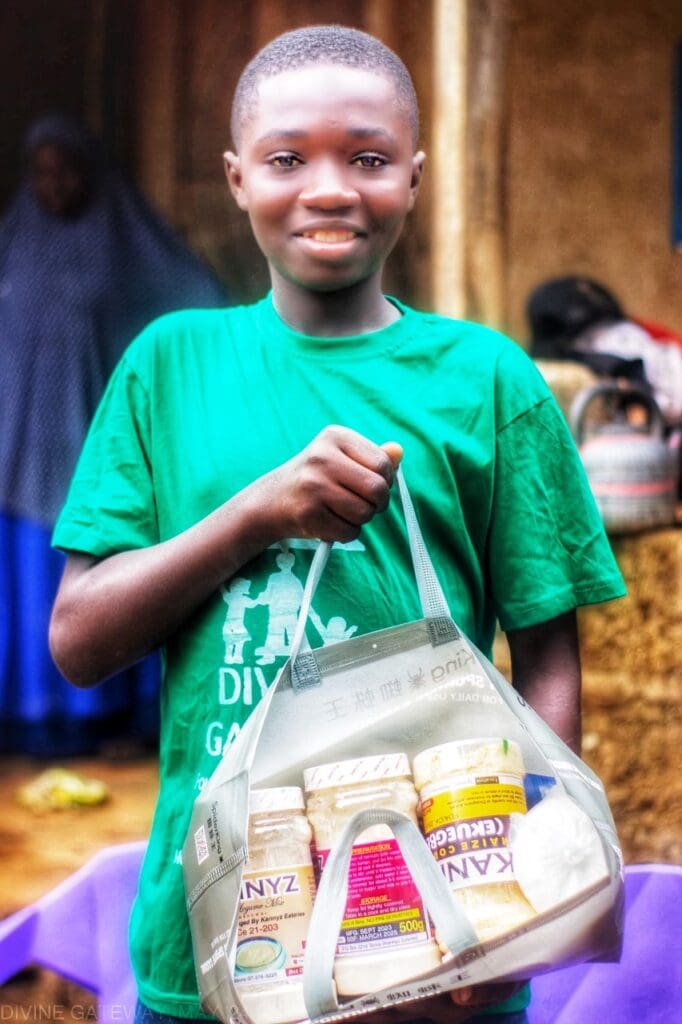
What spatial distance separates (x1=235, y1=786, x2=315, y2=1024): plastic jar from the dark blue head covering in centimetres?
188

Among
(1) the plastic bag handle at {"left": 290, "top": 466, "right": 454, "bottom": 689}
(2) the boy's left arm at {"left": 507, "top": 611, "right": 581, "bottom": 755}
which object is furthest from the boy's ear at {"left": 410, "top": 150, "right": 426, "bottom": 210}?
(2) the boy's left arm at {"left": 507, "top": 611, "right": 581, "bottom": 755}

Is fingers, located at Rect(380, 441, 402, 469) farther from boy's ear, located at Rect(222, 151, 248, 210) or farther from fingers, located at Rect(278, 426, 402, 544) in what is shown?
boy's ear, located at Rect(222, 151, 248, 210)

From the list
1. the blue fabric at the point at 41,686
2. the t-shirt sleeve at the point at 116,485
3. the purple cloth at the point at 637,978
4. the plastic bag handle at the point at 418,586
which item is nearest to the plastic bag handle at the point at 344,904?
the plastic bag handle at the point at 418,586

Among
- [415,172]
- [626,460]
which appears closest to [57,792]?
[626,460]

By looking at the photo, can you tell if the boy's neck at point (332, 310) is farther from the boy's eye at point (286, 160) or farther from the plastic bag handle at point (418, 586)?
the plastic bag handle at point (418, 586)

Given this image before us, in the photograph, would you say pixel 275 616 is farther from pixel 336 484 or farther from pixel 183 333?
pixel 183 333

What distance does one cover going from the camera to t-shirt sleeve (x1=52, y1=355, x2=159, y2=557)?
1.41 m

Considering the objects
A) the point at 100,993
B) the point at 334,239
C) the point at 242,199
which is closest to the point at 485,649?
the point at 334,239

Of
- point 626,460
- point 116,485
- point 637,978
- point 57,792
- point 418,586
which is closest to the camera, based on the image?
point 418,586

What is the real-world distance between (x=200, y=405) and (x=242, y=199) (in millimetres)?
255

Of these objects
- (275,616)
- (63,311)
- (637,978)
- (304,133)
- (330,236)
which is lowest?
(637,978)

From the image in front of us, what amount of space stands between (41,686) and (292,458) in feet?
6.64

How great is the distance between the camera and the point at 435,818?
3.92ft

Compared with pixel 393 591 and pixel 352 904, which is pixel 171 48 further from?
pixel 352 904
